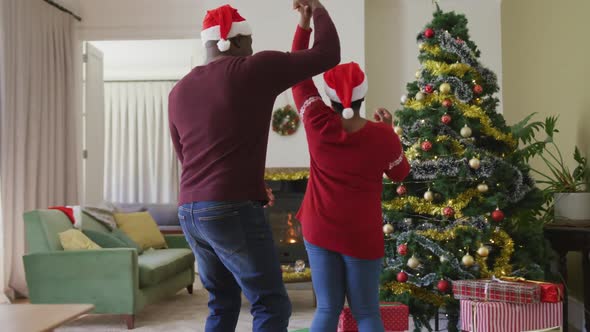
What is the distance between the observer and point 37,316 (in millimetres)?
2318

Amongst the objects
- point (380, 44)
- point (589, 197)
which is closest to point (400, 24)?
point (380, 44)

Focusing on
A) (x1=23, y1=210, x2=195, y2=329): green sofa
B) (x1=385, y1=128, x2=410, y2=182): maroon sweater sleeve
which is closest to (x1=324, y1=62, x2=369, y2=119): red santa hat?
(x1=385, y1=128, x2=410, y2=182): maroon sweater sleeve

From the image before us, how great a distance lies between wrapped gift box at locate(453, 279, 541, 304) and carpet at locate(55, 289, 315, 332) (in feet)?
4.28

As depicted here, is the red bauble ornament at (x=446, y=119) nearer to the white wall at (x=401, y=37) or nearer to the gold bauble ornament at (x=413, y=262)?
the gold bauble ornament at (x=413, y=262)

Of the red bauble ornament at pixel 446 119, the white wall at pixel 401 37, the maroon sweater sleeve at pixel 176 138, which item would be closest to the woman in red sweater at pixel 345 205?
the maroon sweater sleeve at pixel 176 138

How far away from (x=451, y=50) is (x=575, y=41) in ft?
3.11

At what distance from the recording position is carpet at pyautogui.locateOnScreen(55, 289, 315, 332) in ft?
13.7

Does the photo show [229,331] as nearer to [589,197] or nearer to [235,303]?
[235,303]

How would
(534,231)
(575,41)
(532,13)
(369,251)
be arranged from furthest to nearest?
(532,13) → (575,41) → (534,231) → (369,251)

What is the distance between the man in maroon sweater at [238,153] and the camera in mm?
1859

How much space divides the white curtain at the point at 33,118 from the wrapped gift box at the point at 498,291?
370 centimetres

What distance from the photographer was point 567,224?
3.60m

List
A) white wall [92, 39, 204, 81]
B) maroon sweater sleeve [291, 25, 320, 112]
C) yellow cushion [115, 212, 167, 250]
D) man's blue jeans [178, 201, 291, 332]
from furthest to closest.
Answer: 1. white wall [92, 39, 204, 81]
2. yellow cushion [115, 212, 167, 250]
3. maroon sweater sleeve [291, 25, 320, 112]
4. man's blue jeans [178, 201, 291, 332]

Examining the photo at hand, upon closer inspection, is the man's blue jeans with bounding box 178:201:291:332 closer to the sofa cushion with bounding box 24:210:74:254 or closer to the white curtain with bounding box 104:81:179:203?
the sofa cushion with bounding box 24:210:74:254
